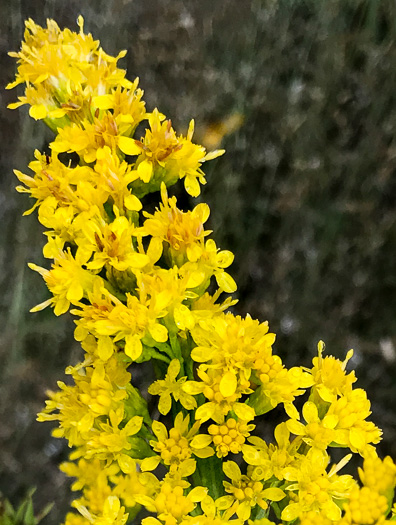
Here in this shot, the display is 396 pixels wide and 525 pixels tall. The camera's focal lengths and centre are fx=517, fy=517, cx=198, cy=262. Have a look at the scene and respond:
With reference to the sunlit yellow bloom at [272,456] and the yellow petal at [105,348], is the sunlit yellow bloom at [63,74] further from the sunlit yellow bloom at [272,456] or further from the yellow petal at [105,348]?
the sunlit yellow bloom at [272,456]

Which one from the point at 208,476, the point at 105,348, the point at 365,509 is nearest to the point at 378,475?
the point at 365,509

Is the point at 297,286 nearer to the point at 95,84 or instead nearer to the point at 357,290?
the point at 357,290

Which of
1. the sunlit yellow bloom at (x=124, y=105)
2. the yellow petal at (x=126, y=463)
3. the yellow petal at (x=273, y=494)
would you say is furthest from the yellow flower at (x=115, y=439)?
the sunlit yellow bloom at (x=124, y=105)

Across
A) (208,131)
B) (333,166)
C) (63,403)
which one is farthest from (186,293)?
(333,166)

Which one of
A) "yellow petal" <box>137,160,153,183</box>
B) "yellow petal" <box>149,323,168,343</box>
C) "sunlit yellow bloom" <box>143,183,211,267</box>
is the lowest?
"yellow petal" <box>149,323,168,343</box>

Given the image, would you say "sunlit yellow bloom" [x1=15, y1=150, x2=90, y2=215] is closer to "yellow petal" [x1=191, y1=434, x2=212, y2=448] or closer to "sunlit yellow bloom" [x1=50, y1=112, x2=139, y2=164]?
"sunlit yellow bloom" [x1=50, y1=112, x2=139, y2=164]

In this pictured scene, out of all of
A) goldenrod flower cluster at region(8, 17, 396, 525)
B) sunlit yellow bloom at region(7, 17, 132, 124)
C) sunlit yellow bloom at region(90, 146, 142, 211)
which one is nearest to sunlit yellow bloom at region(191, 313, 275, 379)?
goldenrod flower cluster at region(8, 17, 396, 525)

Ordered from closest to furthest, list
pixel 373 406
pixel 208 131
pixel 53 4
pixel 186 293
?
pixel 186 293 → pixel 53 4 → pixel 208 131 → pixel 373 406

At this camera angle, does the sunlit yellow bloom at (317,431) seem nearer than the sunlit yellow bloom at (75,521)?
Yes

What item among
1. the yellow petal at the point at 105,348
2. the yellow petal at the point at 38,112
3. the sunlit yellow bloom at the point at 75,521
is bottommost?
the sunlit yellow bloom at the point at 75,521
